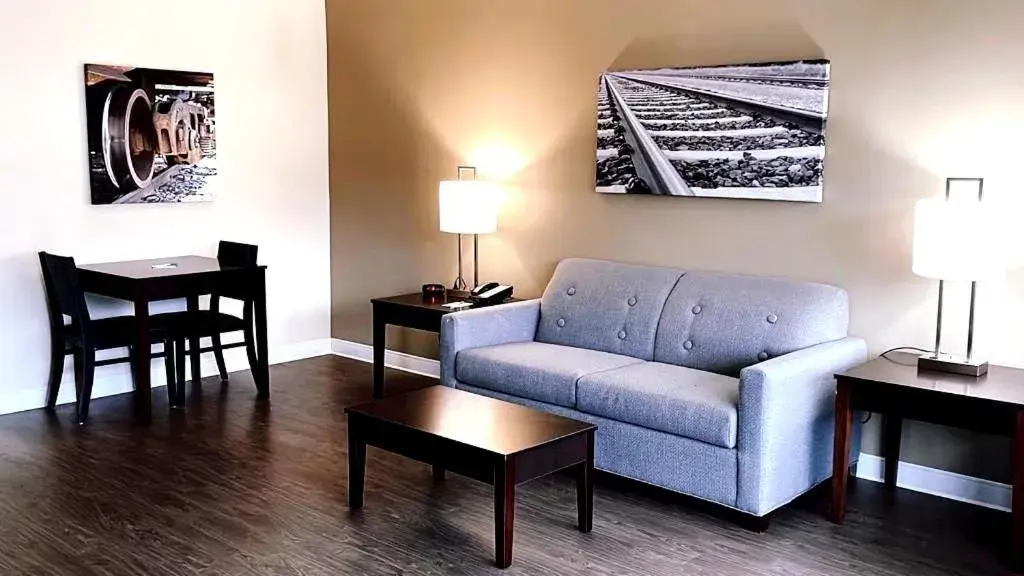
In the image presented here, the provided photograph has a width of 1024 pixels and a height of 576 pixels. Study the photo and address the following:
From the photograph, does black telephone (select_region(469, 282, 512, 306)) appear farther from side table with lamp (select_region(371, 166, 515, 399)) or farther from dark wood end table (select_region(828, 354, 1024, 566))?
dark wood end table (select_region(828, 354, 1024, 566))

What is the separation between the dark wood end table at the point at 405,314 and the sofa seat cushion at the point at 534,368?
522mm

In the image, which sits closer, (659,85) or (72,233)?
(659,85)

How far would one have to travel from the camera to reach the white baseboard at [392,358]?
5.69 meters

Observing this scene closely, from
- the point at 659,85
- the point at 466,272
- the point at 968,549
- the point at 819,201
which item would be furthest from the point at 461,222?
the point at 968,549

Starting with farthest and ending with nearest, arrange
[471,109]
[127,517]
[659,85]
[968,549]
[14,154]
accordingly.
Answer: [471,109] → [14,154] → [659,85] → [127,517] → [968,549]

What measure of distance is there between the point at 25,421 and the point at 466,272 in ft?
7.88

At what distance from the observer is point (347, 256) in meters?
6.16

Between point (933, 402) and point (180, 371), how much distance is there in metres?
3.66

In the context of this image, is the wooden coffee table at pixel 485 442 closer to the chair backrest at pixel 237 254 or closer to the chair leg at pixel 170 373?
the chair leg at pixel 170 373

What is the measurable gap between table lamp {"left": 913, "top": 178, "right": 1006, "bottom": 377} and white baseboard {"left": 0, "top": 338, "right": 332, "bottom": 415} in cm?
393

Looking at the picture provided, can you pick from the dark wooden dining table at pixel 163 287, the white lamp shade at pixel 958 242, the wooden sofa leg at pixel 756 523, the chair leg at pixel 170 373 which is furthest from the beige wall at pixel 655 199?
the chair leg at pixel 170 373

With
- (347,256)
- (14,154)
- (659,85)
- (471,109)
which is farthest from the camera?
(347,256)

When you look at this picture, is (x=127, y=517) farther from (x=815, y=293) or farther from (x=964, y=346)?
(x=964, y=346)

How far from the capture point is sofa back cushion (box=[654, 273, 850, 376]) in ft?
12.5
